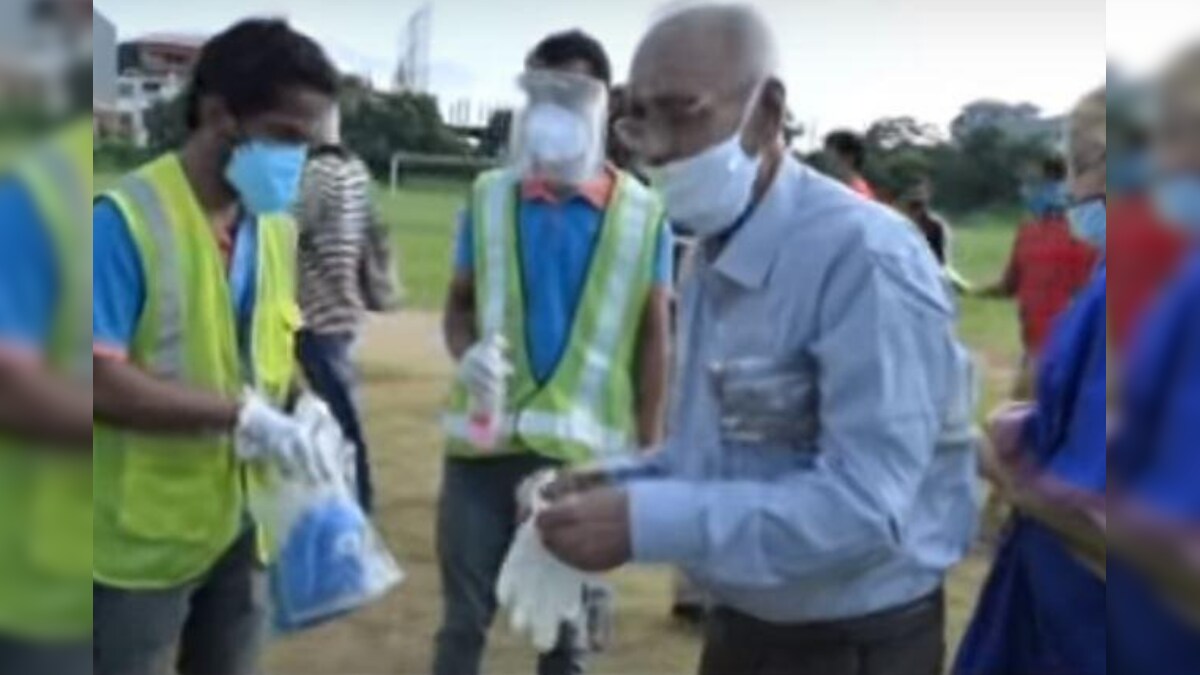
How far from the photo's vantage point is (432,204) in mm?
4957

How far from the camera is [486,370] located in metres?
3.53

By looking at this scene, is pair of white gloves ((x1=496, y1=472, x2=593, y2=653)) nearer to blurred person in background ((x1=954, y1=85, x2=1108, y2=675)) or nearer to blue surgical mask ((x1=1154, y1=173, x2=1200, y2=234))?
blurred person in background ((x1=954, y1=85, x2=1108, y2=675))

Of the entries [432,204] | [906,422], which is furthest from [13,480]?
[432,204]

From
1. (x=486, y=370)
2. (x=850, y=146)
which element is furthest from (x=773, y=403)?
(x=850, y=146)

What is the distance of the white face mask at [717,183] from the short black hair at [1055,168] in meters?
0.39

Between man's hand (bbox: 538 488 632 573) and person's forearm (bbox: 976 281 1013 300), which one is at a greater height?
man's hand (bbox: 538 488 632 573)

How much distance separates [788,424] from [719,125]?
30cm

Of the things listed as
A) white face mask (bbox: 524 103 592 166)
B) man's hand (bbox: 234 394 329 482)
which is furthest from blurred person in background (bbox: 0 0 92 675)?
white face mask (bbox: 524 103 592 166)

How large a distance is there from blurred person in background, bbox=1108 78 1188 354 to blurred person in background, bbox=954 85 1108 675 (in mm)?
379

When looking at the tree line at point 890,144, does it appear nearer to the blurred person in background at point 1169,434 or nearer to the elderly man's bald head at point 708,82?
the elderly man's bald head at point 708,82

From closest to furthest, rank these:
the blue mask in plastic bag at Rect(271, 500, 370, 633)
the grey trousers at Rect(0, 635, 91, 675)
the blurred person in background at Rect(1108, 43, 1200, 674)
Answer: the blurred person in background at Rect(1108, 43, 1200, 674) < the grey trousers at Rect(0, 635, 91, 675) < the blue mask in plastic bag at Rect(271, 500, 370, 633)

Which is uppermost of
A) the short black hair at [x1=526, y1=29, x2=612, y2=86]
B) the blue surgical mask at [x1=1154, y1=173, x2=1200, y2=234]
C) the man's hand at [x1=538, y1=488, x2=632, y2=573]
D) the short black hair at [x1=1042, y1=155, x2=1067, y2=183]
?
the short black hair at [x1=526, y1=29, x2=612, y2=86]

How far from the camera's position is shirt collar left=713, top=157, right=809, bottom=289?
1964 millimetres

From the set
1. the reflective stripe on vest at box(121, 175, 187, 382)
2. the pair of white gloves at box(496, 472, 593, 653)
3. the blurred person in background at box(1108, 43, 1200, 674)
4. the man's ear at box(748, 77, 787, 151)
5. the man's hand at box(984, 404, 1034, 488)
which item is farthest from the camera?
the reflective stripe on vest at box(121, 175, 187, 382)
